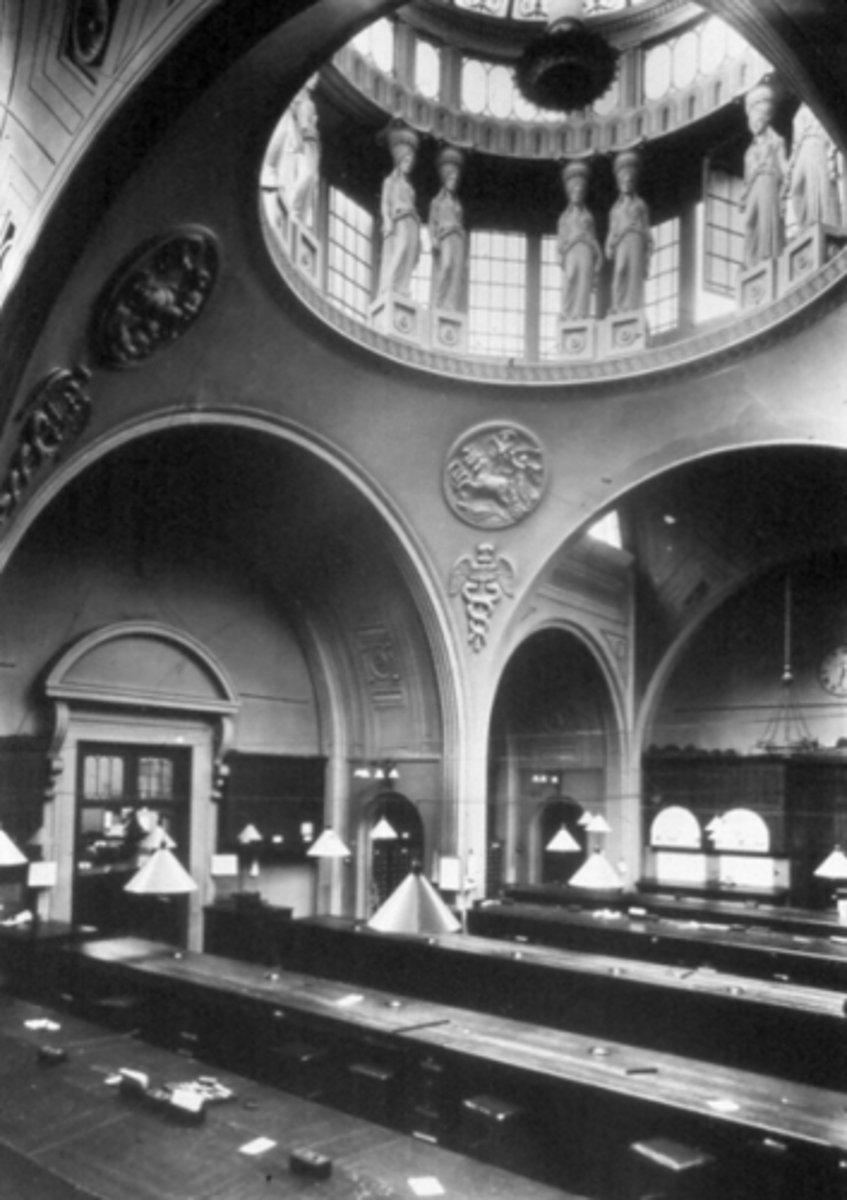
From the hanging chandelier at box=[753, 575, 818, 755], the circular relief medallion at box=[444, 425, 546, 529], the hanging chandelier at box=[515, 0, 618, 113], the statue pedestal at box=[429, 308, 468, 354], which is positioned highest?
the hanging chandelier at box=[515, 0, 618, 113]

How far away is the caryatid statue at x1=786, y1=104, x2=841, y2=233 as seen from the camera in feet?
36.8

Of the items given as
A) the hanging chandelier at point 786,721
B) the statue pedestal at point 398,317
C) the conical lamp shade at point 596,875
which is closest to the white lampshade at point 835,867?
the hanging chandelier at point 786,721

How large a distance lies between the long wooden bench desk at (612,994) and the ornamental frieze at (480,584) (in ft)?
12.9

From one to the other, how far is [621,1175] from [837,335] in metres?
8.42

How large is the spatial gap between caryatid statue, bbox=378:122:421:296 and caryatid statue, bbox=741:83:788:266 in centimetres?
383

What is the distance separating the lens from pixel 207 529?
1273cm

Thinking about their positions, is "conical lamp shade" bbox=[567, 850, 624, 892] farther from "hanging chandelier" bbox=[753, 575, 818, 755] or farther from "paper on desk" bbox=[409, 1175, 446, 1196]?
"hanging chandelier" bbox=[753, 575, 818, 755]

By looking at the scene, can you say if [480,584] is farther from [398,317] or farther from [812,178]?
[812,178]

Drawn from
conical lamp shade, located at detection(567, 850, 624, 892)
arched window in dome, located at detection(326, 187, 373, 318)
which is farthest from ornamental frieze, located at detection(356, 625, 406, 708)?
conical lamp shade, located at detection(567, 850, 624, 892)

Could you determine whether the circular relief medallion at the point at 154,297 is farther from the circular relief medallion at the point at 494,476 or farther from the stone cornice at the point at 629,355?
the circular relief medallion at the point at 494,476

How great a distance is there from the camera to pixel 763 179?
39.2 ft

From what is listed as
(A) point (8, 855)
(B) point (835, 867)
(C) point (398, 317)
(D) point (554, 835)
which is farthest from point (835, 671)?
(A) point (8, 855)

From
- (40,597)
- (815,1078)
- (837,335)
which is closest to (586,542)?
(837,335)

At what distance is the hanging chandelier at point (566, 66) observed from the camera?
8.18 meters
